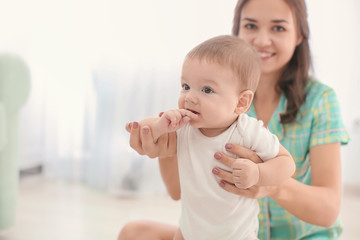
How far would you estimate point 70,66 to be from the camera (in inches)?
121

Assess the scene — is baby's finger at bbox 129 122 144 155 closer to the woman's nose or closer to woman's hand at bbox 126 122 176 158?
woman's hand at bbox 126 122 176 158

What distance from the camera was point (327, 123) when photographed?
1.43 m

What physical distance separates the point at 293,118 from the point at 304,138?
8cm

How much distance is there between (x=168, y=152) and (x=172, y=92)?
5.91 feet

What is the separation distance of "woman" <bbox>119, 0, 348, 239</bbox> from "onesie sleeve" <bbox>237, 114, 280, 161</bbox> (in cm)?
34

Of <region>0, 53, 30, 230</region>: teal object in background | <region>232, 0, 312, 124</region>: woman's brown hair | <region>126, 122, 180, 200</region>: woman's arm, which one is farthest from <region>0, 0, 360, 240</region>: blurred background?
<region>126, 122, 180, 200</region>: woman's arm

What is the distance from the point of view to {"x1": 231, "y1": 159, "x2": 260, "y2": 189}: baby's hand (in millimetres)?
976

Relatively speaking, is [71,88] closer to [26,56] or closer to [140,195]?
[26,56]

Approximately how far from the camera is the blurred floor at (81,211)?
7.17 ft

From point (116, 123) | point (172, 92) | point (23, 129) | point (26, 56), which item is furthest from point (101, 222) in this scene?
point (26, 56)

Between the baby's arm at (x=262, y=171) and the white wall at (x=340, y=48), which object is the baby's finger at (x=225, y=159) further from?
the white wall at (x=340, y=48)

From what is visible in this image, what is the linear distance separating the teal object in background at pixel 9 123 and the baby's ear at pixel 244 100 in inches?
52.4

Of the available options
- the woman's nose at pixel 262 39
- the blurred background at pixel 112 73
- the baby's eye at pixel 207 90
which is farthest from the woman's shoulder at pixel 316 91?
the blurred background at pixel 112 73

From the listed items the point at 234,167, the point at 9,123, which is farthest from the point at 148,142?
the point at 9,123
